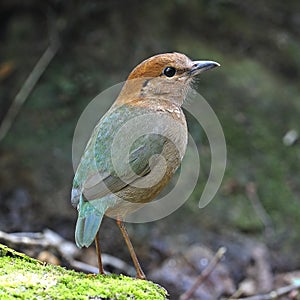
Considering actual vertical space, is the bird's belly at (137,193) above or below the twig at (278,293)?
below

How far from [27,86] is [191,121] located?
183 centimetres

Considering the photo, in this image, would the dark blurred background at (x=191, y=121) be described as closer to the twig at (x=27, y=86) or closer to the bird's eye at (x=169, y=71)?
the twig at (x=27, y=86)

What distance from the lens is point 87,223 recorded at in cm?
357

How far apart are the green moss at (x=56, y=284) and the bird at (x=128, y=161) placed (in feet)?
0.87

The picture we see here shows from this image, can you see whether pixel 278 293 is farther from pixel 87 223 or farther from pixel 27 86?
pixel 27 86

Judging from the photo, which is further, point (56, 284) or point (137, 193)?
point (137, 193)

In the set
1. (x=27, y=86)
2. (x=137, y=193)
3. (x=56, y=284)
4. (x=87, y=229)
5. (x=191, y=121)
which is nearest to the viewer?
(x=56, y=284)

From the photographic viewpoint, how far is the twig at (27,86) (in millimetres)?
6770

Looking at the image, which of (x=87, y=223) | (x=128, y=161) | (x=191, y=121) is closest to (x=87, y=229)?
(x=87, y=223)

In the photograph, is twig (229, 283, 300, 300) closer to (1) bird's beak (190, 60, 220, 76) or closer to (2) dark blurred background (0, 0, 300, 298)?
(2) dark blurred background (0, 0, 300, 298)

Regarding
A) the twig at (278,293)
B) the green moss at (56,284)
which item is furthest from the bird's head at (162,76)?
the twig at (278,293)

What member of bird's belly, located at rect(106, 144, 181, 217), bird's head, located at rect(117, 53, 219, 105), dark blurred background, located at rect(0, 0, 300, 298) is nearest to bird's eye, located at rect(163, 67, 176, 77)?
bird's head, located at rect(117, 53, 219, 105)

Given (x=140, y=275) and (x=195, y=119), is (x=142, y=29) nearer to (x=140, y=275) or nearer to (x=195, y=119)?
(x=195, y=119)

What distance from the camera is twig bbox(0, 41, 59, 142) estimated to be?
6.77 metres
